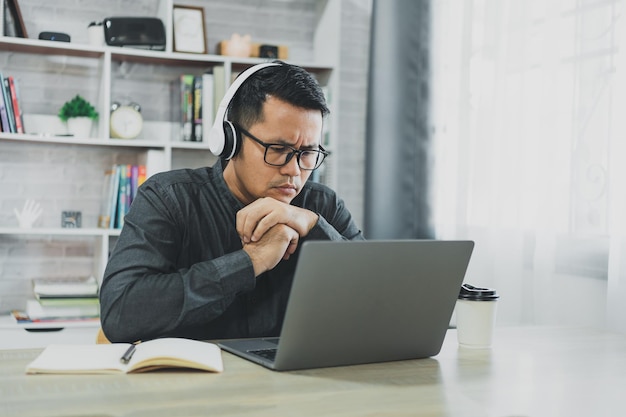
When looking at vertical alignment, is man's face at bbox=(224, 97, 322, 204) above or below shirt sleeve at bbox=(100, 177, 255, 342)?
above

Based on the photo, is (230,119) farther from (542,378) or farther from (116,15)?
Result: (116,15)

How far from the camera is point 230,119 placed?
1756 millimetres

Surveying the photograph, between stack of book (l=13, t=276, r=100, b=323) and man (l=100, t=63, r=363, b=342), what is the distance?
1373 millimetres

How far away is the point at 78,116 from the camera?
3.04 meters

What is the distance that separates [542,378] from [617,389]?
4.4 inches

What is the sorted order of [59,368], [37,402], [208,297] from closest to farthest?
[37,402], [59,368], [208,297]

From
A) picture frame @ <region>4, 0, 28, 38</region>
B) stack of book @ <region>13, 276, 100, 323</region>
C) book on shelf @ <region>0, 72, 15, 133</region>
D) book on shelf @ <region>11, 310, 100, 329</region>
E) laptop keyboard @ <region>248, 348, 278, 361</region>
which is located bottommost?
book on shelf @ <region>11, 310, 100, 329</region>

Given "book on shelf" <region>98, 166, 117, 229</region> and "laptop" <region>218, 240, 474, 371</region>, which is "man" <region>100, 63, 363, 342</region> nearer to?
"laptop" <region>218, 240, 474, 371</region>

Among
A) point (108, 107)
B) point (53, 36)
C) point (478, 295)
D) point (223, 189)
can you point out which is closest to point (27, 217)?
point (108, 107)

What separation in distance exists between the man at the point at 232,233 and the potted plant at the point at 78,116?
4.60 feet

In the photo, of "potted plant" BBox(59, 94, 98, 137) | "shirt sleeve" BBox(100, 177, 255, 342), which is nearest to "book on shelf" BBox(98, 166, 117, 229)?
"potted plant" BBox(59, 94, 98, 137)

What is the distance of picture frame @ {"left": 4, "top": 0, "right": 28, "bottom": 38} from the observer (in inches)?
116

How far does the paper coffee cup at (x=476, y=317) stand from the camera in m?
1.43

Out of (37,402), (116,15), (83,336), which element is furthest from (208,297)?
(116,15)
